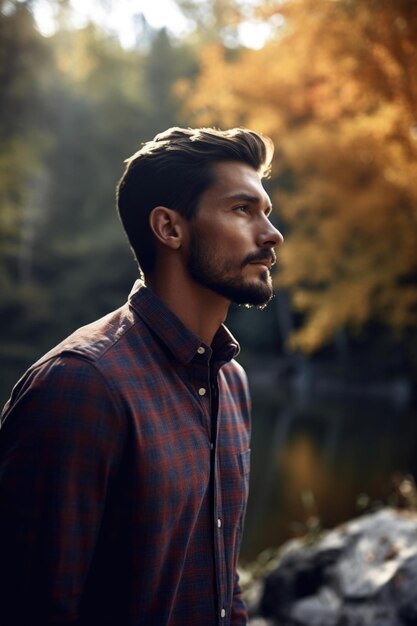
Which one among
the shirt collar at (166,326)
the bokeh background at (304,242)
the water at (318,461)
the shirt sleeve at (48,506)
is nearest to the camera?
the shirt sleeve at (48,506)

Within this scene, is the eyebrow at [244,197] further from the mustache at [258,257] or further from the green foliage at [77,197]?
the green foliage at [77,197]

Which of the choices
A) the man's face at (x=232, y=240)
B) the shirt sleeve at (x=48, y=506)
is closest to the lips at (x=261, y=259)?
the man's face at (x=232, y=240)

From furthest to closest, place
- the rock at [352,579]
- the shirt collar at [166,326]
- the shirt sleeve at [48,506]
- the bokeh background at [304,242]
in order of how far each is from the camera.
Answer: the bokeh background at [304,242], the rock at [352,579], the shirt collar at [166,326], the shirt sleeve at [48,506]

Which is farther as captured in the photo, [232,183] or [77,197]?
[77,197]

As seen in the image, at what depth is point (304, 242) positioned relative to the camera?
12.1m

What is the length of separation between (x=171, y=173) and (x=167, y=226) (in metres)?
0.12

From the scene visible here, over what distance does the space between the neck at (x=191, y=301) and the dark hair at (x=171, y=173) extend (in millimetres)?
65

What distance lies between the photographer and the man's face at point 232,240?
63.3 inches

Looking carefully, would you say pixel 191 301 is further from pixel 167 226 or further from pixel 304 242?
pixel 304 242

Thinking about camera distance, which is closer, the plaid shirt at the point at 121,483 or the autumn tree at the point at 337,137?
the plaid shirt at the point at 121,483

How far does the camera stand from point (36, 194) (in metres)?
23.7

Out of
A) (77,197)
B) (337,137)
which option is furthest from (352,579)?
(77,197)

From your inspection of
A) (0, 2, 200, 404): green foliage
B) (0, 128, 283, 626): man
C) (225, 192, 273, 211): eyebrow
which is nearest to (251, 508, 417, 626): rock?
(0, 128, 283, 626): man

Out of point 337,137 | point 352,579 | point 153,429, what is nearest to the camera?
point 153,429
